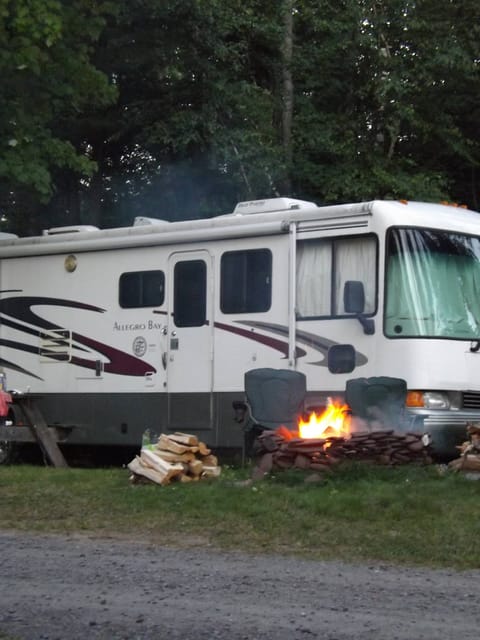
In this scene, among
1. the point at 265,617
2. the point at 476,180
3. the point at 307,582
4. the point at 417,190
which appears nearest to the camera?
the point at 265,617

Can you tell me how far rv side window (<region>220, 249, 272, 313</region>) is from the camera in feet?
47.2

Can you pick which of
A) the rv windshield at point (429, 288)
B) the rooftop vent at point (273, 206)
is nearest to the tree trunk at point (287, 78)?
the rooftop vent at point (273, 206)

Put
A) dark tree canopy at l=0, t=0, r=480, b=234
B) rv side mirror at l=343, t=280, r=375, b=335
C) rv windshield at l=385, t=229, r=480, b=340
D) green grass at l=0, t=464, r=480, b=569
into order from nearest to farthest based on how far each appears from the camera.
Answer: green grass at l=0, t=464, r=480, b=569 → rv windshield at l=385, t=229, r=480, b=340 → rv side mirror at l=343, t=280, r=375, b=335 → dark tree canopy at l=0, t=0, r=480, b=234

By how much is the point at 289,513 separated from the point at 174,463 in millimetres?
2288

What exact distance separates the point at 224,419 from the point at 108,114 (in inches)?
388

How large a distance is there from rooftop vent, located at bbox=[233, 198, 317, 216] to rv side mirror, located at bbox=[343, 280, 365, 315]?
1.34m

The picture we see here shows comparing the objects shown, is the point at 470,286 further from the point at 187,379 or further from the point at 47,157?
the point at 47,157

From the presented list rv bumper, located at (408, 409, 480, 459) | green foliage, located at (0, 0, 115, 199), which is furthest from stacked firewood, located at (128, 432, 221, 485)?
green foliage, located at (0, 0, 115, 199)

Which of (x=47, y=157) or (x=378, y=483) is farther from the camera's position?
(x=47, y=157)

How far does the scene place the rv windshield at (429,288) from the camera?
13328mm

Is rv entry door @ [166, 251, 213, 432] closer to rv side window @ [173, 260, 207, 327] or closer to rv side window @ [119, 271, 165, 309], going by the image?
rv side window @ [173, 260, 207, 327]

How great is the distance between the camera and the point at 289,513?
1002cm

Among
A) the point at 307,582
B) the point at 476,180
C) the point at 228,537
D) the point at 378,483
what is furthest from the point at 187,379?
the point at 476,180

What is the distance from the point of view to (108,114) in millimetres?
22828
